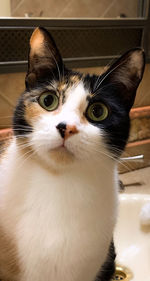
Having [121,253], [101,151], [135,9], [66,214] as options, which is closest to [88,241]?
[66,214]

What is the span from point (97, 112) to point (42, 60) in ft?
0.45

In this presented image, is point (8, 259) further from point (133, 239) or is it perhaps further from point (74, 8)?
point (74, 8)

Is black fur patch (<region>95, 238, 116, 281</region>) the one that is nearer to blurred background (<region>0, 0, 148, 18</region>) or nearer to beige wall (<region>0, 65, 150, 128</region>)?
beige wall (<region>0, 65, 150, 128</region>)

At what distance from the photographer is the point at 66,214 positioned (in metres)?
0.54

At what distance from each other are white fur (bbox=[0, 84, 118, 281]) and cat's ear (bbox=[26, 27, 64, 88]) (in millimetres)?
62

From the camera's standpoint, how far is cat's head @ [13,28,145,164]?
481 millimetres

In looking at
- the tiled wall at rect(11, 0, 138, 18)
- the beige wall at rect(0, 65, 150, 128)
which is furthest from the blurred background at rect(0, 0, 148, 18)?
the beige wall at rect(0, 65, 150, 128)

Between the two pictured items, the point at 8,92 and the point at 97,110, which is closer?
the point at 97,110

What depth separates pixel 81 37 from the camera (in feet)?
3.52

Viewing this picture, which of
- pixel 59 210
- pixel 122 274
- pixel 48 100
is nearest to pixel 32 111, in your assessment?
pixel 48 100

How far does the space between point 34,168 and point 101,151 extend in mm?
126

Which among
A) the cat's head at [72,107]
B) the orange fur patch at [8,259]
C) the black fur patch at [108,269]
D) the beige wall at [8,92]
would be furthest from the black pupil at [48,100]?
the beige wall at [8,92]

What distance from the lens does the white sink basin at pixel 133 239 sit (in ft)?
2.86

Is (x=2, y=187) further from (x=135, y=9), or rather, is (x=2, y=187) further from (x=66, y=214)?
(x=135, y=9)
